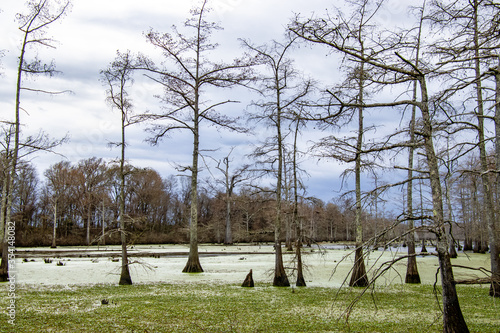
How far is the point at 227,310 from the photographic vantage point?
10.3 m

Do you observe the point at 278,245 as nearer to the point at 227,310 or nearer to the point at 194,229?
the point at 227,310

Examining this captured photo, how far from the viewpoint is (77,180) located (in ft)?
211

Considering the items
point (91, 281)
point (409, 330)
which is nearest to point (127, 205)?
point (91, 281)

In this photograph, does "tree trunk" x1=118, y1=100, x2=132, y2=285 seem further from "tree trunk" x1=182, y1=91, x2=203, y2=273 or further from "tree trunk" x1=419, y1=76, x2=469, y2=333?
"tree trunk" x1=419, y1=76, x2=469, y2=333

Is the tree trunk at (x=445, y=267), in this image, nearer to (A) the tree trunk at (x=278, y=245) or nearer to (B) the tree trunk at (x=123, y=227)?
(A) the tree trunk at (x=278, y=245)

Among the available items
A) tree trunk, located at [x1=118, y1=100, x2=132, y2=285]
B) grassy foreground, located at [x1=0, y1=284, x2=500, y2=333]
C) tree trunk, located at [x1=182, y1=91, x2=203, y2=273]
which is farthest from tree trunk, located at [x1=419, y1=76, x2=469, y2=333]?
tree trunk, located at [x1=182, y1=91, x2=203, y2=273]

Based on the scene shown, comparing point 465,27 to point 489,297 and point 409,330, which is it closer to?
point 409,330

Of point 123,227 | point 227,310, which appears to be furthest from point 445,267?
point 123,227

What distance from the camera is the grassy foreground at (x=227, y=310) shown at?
27.9ft

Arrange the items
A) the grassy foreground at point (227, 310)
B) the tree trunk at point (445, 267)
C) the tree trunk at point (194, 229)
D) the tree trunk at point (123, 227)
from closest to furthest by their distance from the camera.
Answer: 1. the tree trunk at point (445, 267)
2. the grassy foreground at point (227, 310)
3. the tree trunk at point (123, 227)
4. the tree trunk at point (194, 229)

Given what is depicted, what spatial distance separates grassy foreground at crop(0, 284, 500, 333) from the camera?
27.9 ft

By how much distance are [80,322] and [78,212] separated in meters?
61.1

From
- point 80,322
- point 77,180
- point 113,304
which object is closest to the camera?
point 80,322

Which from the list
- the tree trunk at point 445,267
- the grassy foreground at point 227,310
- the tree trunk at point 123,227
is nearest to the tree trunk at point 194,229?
the tree trunk at point 123,227
